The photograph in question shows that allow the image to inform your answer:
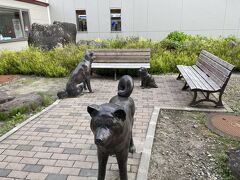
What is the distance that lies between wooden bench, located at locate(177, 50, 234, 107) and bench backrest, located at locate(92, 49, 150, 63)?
1.72 m

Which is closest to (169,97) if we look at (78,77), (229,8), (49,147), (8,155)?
(78,77)

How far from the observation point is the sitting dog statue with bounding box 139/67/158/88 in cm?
683

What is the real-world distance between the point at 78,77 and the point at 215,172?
4.08 m

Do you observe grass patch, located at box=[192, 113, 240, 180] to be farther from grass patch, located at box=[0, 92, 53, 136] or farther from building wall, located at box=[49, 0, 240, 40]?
building wall, located at box=[49, 0, 240, 40]

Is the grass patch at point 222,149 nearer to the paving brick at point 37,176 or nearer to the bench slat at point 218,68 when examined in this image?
the bench slat at point 218,68

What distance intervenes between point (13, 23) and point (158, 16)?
9666mm

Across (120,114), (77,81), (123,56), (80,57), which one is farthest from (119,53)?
(120,114)

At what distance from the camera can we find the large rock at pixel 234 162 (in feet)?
10.0

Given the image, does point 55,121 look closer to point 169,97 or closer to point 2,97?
point 2,97

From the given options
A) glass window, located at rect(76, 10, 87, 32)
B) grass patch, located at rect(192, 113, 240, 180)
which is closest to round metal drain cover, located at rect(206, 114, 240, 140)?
grass patch, located at rect(192, 113, 240, 180)

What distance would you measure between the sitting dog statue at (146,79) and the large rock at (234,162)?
12.3ft

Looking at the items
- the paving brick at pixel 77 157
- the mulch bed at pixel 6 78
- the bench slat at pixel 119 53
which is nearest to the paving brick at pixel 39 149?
the paving brick at pixel 77 157

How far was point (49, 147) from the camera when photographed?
375 centimetres

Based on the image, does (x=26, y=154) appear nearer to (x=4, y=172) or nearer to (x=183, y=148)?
(x=4, y=172)
